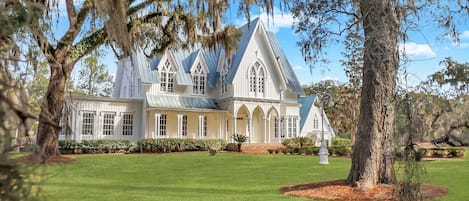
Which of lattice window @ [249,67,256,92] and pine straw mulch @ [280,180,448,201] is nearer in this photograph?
pine straw mulch @ [280,180,448,201]

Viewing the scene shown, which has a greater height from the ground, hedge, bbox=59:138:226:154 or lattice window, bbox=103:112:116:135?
lattice window, bbox=103:112:116:135

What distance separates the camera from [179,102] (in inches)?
1200

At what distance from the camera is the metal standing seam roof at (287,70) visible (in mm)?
34912

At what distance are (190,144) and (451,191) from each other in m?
20.2

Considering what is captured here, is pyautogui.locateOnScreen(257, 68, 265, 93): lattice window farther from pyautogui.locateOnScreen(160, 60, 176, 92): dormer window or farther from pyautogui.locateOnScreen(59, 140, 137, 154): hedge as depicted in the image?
pyautogui.locateOnScreen(59, 140, 137, 154): hedge

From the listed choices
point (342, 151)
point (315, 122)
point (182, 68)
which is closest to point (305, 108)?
point (315, 122)

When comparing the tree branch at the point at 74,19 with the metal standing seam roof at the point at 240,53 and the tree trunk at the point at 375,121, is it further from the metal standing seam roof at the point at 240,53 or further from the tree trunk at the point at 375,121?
the metal standing seam roof at the point at 240,53

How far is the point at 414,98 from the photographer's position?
6.98 m

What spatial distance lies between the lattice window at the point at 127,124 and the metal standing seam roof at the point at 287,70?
482 inches

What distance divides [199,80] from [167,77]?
8.53ft

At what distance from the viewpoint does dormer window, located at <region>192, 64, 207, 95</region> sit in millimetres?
31984

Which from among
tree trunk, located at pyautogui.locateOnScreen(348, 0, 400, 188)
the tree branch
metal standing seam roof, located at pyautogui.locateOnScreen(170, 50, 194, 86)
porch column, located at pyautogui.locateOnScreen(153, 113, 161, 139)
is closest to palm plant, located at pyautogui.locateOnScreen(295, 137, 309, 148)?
metal standing seam roof, located at pyautogui.locateOnScreen(170, 50, 194, 86)

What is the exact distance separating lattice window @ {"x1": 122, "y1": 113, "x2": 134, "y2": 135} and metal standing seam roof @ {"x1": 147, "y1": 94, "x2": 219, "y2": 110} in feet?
6.68

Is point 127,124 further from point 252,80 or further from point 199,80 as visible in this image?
point 252,80
